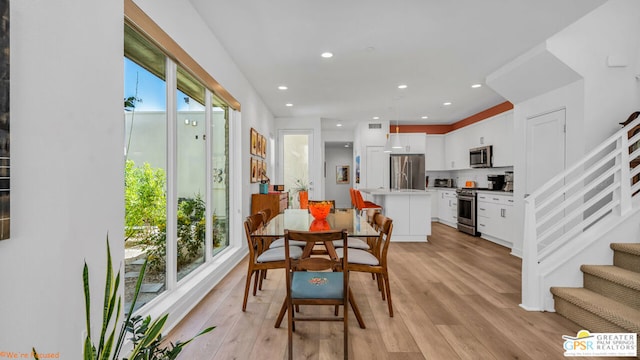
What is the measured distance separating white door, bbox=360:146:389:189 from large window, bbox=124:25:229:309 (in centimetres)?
509

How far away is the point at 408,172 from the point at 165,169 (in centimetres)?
641

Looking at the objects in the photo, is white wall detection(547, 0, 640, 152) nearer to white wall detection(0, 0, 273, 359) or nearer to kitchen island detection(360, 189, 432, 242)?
kitchen island detection(360, 189, 432, 242)

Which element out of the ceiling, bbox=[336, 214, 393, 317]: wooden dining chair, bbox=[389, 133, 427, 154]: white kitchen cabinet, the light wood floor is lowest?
the light wood floor

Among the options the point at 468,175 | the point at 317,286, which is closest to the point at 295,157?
the point at 468,175

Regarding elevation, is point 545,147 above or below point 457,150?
below

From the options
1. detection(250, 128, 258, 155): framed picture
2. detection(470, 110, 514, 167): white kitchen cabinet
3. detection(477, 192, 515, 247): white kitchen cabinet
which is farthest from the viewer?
detection(470, 110, 514, 167): white kitchen cabinet

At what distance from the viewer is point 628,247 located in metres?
2.59

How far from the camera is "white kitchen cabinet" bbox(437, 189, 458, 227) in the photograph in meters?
7.11

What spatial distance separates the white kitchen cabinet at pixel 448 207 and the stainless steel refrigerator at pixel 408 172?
1.85 ft

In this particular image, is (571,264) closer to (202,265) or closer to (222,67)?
(202,265)

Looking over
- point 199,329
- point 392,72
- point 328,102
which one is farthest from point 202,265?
point 328,102

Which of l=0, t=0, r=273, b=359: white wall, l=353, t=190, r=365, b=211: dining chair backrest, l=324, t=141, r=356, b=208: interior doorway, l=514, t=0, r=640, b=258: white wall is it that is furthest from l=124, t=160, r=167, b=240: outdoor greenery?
l=324, t=141, r=356, b=208: interior doorway

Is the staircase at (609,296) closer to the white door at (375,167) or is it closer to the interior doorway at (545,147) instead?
the interior doorway at (545,147)

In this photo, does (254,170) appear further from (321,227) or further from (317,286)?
(317,286)
